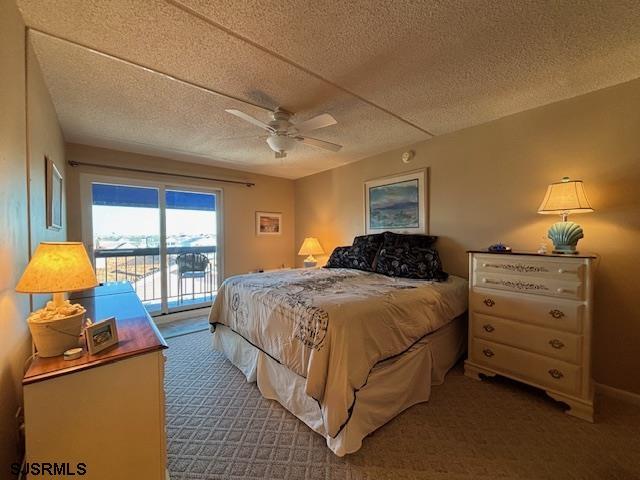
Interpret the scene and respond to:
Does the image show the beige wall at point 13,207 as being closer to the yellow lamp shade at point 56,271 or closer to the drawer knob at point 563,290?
the yellow lamp shade at point 56,271

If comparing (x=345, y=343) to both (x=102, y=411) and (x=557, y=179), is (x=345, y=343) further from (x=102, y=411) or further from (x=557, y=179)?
(x=557, y=179)

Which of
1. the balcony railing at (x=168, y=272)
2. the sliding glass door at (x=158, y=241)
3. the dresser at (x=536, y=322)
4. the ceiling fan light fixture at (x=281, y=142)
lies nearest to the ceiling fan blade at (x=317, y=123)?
the ceiling fan light fixture at (x=281, y=142)

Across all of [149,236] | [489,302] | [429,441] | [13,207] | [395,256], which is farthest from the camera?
[149,236]

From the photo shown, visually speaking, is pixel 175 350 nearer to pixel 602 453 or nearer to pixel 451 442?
pixel 451 442

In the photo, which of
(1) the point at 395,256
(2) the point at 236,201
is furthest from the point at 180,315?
(1) the point at 395,256

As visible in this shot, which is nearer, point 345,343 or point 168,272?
point 345,343

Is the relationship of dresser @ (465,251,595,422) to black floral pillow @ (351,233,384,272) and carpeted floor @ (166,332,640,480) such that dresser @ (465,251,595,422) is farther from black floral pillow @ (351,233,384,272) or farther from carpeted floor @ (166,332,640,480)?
black floral pillow @ (351,233,384,272)

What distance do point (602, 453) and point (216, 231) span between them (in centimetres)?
453

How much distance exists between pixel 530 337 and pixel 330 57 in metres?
2.46

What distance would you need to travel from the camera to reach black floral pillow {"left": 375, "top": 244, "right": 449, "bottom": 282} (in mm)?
2564

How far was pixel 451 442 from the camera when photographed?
5.20 ft

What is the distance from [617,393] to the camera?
6.48ft

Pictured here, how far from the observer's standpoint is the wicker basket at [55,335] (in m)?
1.03

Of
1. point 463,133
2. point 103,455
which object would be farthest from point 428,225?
point 103,455
